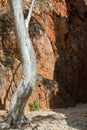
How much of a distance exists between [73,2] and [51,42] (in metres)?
2.34

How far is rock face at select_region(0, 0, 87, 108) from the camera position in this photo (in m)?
13.9

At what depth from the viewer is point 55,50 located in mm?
15602

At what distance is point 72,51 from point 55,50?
0.89 meters

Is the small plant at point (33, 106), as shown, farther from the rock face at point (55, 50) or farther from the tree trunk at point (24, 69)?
the tree trunk at point (24, 69)

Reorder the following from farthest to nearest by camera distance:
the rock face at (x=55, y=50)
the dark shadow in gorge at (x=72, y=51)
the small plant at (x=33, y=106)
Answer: the dark shadow in gorge at (x=72, y=51), the rock face at (x=55, y=50), the small plant at (x=33, y=106)

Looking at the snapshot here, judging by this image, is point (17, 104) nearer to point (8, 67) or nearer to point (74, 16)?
point (8, 67)

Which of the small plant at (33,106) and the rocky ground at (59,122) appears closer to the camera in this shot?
the rocky ground at (59,122)

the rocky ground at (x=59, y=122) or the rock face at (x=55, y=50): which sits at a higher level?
the rock face at (x=55, y=50)

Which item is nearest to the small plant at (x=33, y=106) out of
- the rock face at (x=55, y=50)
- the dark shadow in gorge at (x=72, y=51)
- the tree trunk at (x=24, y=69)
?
the rock face at (x=55, y=50)

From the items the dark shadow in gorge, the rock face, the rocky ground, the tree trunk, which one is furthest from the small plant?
the tree trunk

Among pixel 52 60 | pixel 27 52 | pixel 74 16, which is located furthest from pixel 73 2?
pixel 27 52

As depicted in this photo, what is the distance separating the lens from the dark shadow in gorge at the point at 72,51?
1580 cm

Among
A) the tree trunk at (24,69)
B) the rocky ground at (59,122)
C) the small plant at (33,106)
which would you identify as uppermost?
the tree trunk at (24,69)

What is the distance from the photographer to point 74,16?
55.2 ft
